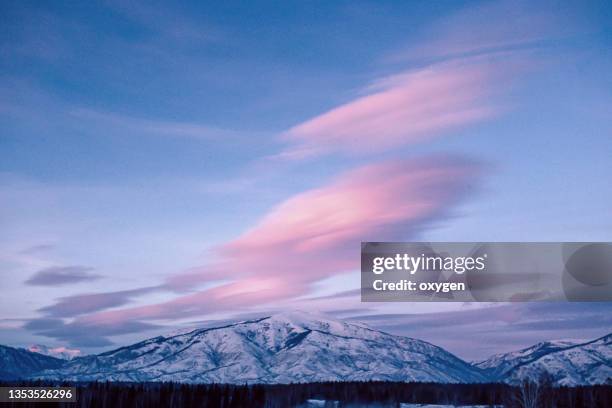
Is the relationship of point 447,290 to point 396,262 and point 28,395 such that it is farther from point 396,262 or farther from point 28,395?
point 28,395

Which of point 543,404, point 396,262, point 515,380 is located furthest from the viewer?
point 543,404

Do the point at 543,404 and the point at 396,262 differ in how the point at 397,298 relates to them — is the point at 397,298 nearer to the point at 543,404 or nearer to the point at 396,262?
the point at 396,262

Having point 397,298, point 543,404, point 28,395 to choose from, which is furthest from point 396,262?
point 28,395

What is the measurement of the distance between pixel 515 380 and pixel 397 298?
247 feet

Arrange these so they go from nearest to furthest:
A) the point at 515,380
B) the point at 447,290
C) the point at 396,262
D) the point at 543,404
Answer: the point at 447,290 → the point at 396,262 → the point at 515,380 → the point at 543,404

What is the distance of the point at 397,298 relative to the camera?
87.3 meters

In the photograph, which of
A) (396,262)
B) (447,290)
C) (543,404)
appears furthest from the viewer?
(543,404)

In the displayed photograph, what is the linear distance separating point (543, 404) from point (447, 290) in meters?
125

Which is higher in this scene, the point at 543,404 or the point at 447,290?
the point at 447,290

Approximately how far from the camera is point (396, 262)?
3725 inches

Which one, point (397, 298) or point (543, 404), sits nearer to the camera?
point (397, 298)

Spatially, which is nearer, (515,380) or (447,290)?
(447,290)

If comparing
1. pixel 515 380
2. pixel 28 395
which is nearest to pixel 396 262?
pixel 515 380

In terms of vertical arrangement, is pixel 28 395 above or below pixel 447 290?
below
